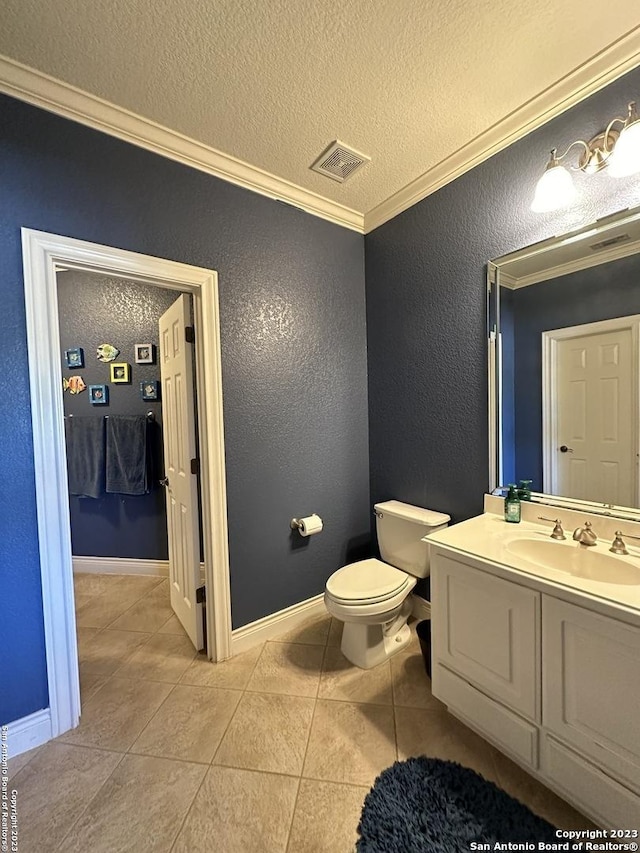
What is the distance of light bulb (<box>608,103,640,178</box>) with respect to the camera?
1.14m

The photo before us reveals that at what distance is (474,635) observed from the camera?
122 cm

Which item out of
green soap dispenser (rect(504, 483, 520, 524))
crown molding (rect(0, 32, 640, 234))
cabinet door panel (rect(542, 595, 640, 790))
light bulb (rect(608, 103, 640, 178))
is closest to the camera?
cabinet door panel (rect(542, 595, 640, 790))

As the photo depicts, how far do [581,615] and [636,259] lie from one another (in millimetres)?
1294

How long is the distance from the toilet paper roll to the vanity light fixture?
6.07 feet

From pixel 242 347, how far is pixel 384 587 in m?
1.43

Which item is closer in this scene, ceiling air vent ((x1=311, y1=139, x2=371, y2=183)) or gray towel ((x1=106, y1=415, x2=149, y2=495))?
ceiling air vent ((x1=311, y1=139, x2=371, y2=183))

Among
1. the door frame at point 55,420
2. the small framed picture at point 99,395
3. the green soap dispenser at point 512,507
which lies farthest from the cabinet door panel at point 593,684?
the small framed picture at point 99,395

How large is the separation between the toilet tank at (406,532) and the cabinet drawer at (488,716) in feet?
1.83

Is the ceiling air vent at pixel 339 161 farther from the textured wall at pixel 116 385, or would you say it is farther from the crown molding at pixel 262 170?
the textured wall at pixel 116 385

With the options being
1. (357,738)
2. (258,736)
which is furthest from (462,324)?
(258,736)

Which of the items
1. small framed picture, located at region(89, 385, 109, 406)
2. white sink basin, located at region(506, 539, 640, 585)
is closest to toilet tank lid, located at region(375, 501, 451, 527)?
white sink basin, located at region(506, 539, 640, 585)

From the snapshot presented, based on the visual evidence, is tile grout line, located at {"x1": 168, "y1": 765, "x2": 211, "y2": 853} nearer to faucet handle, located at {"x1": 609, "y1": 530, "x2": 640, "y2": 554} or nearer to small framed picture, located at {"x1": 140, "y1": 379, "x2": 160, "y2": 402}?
faucet handle, located at {"x1": 609, "y1": 530, "x2": 640, "y2": 554}

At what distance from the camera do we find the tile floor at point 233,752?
1038 mm

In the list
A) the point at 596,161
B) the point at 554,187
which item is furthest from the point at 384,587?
the point at 596,161
